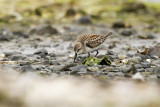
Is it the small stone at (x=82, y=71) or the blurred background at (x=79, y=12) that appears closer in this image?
the small stone at (x=82, y=71)

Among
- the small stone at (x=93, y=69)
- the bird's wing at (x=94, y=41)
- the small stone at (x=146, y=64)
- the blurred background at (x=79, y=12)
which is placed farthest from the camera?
the blurred background at (x=79, y=12)

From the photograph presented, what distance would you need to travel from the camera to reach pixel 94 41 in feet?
33.7

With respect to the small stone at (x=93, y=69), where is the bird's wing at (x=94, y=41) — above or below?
above

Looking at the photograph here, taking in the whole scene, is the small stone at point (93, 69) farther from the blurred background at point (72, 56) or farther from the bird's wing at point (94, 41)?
the bird's wing at point (94, 41)

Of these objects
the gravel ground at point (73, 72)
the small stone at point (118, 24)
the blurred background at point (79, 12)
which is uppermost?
the blurred background at point (79, 12)

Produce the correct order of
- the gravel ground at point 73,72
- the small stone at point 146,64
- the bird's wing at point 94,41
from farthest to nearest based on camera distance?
the bird's wing at point 94,41
the small stone at point 146,64
the gravel ground at point 73,72

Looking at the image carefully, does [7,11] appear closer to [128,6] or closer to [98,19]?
[98,19]

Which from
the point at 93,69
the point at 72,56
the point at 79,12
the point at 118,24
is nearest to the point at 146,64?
the point at 93,69

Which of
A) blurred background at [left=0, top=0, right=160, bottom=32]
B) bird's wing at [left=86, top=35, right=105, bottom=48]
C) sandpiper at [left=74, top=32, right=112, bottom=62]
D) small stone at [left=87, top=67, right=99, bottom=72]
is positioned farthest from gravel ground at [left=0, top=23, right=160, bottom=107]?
blurred background at [left=0, top=0, right=160, bottom=32]

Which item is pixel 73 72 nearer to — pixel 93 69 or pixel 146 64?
pixel 93 69

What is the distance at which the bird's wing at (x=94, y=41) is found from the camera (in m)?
10.1

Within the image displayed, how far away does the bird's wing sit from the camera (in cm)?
1014

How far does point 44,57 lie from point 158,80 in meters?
4.09

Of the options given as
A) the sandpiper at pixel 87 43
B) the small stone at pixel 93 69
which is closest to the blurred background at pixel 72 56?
the small stone at pixel 93 69
